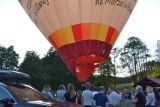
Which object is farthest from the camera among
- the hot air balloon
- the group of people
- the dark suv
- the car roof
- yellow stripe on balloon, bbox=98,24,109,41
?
yellow stripe on balloon, bbox=98,24,109,41

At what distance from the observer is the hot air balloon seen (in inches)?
579

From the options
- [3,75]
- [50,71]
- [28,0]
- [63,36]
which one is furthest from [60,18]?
[50,71]

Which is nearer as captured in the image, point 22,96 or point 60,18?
point 22,96

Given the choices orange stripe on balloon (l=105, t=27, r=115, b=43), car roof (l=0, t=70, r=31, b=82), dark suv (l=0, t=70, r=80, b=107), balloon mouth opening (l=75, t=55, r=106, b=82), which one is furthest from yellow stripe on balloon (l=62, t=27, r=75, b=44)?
car roof (l=0, t=70, r=31, b=82)

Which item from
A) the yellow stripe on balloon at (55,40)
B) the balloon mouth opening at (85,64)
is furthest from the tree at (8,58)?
the balloon mouth opening at (85,64)

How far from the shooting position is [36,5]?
15.4 meters

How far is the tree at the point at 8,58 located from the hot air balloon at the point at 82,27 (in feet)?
197

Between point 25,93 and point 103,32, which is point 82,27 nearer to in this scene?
point 103,32

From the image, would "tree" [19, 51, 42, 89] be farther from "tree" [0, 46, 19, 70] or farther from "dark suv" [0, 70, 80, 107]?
"dark suv" [0, 70, 80, 107]

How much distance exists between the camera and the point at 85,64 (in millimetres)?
14977

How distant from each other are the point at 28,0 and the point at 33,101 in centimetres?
964

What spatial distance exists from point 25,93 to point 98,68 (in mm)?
59840

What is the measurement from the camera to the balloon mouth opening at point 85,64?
48.4 ft

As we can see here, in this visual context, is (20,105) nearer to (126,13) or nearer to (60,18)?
(60,18)
